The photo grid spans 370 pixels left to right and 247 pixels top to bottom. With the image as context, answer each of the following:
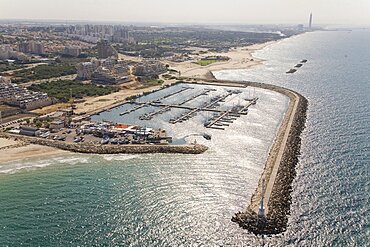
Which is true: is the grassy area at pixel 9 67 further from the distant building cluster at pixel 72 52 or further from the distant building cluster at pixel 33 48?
the distant building cluster at pixel 33 48

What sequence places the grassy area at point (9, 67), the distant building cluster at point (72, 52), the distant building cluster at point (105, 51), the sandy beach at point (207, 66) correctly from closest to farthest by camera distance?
1. the grassy area at point (9, 67)
2. the sandy beach at point (207, 66)
3. the distant building cluster at point (105, 51)
4. the distant building cluster at point (72, 52)

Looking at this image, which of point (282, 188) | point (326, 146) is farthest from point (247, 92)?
point (282, 188)

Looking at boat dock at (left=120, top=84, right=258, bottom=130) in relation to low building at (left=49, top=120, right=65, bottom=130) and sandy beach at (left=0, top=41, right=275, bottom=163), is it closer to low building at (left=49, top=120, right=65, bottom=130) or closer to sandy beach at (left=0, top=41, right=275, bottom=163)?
sandy beach at (left=0, top=41, right=275, bottom=163)

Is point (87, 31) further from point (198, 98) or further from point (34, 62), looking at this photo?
point (198, 98)

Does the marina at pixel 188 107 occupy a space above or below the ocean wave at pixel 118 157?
above

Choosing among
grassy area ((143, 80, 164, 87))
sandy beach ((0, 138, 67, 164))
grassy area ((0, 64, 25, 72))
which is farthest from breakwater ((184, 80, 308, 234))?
grassy area ((0, 64, 25, 72))

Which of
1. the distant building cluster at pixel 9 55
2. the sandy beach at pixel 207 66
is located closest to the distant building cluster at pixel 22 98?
the sandy beach at pixel 207 66
